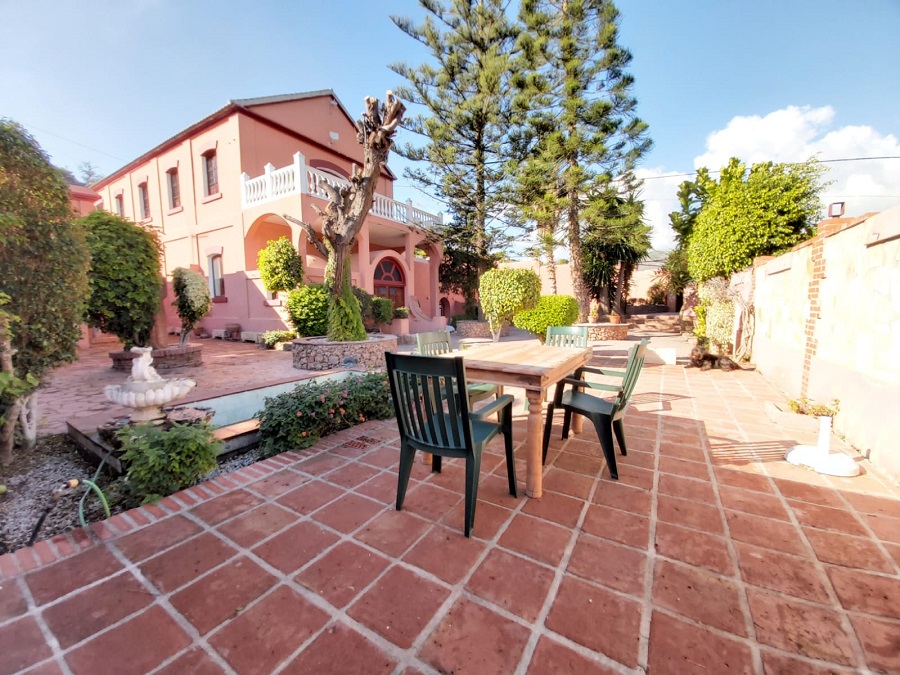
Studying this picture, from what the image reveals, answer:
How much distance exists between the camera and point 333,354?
242 inches

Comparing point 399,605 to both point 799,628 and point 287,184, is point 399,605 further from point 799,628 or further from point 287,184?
point 287,184

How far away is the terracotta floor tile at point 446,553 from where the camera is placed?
1.47 metres

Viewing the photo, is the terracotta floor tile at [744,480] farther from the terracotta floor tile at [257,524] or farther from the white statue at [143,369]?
the white statue at [143,369]

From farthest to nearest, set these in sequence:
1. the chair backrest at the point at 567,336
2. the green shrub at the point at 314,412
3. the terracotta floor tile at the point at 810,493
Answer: the chair backrest at the point at 567,336 → the green shrub at the point at 314,412 → the terracotta floor tile at the point at 810,493

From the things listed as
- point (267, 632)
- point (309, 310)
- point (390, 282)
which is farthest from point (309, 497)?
point (390, 282)

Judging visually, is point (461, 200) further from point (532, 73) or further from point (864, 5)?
point (864, 5)

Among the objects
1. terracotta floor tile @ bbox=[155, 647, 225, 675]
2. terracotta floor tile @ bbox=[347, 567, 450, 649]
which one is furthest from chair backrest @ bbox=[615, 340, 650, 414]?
terracotta floor tile @ bbox=[155, 647, 225, 675]

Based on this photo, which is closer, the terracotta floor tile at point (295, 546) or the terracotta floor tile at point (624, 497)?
the terracotta floor tile at point (295, 546)

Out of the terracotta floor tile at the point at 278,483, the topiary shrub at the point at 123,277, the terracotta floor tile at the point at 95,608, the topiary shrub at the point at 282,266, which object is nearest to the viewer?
the terracotta floor tile at the point at 95,608

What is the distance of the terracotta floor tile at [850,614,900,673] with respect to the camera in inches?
43.3

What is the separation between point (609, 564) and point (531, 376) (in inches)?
36.8

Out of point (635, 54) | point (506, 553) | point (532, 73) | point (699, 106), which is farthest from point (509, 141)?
point (506, 553)

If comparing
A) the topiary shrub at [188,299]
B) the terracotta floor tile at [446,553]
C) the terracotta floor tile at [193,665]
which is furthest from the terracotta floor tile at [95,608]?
the topiary shrub at [188,299]

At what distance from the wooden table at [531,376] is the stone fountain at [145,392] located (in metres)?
2.11
